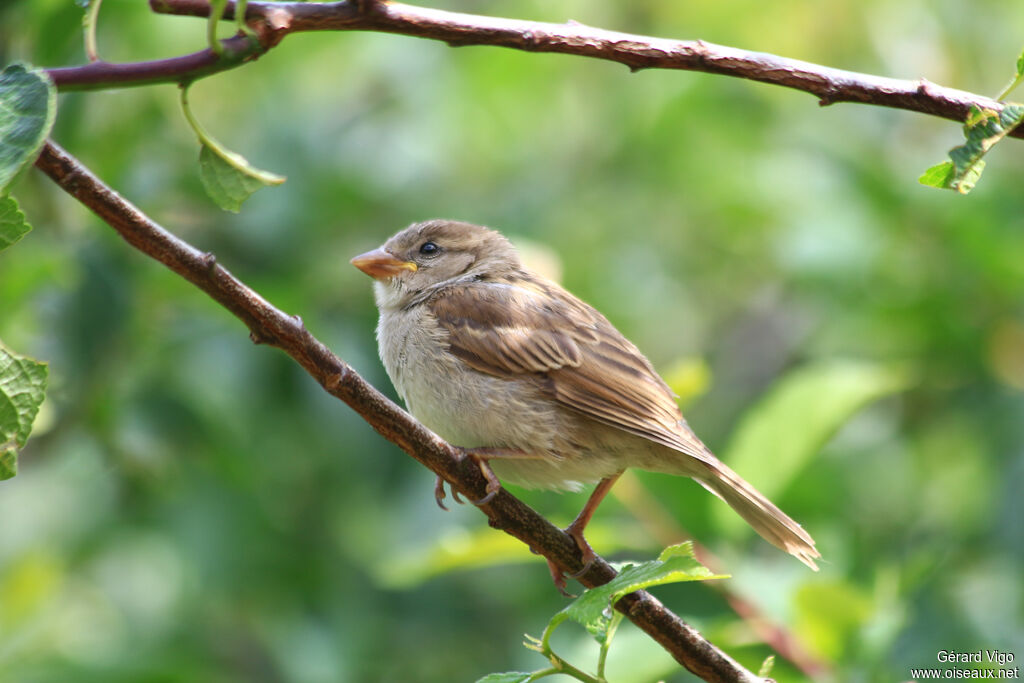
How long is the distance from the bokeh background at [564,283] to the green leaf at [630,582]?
1.06 meters

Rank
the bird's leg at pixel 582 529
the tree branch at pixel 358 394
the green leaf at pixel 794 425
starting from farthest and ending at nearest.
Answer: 1. the green leaf at pixel 794 425
2. the bird's leg at pixel 582 529
3. the tree branch at pixel 358 394

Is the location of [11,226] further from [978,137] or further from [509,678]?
[978,137]

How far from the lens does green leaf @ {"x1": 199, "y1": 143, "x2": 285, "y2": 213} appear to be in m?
1.79

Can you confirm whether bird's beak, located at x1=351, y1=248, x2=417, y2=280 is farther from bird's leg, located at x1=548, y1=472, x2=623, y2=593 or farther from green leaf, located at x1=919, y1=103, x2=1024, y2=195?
green leaf, located at x1=919, y1=103, x2=1024, y2=195

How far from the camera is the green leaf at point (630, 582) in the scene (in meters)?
1.94

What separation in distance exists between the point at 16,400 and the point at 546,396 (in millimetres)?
2040

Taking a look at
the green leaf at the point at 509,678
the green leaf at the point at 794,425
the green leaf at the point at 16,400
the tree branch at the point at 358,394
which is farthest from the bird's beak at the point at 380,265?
Result: the green leaf at the point at 16,400

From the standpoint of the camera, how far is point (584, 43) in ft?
5.98

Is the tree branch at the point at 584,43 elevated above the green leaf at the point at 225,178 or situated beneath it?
elevated above

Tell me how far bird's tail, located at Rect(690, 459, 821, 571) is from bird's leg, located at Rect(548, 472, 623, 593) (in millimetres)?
327

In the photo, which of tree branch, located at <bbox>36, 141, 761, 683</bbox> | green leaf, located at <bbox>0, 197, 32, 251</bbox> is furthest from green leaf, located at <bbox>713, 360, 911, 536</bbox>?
green leaf, located at <bbox>0, 197, 32, 251</bbox>

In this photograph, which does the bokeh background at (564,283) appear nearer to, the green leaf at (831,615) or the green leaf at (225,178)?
the green leaf at (831,615)

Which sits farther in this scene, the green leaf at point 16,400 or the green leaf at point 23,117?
the green leaf at point 16,400

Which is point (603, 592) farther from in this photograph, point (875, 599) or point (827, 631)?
point (875, 599)
